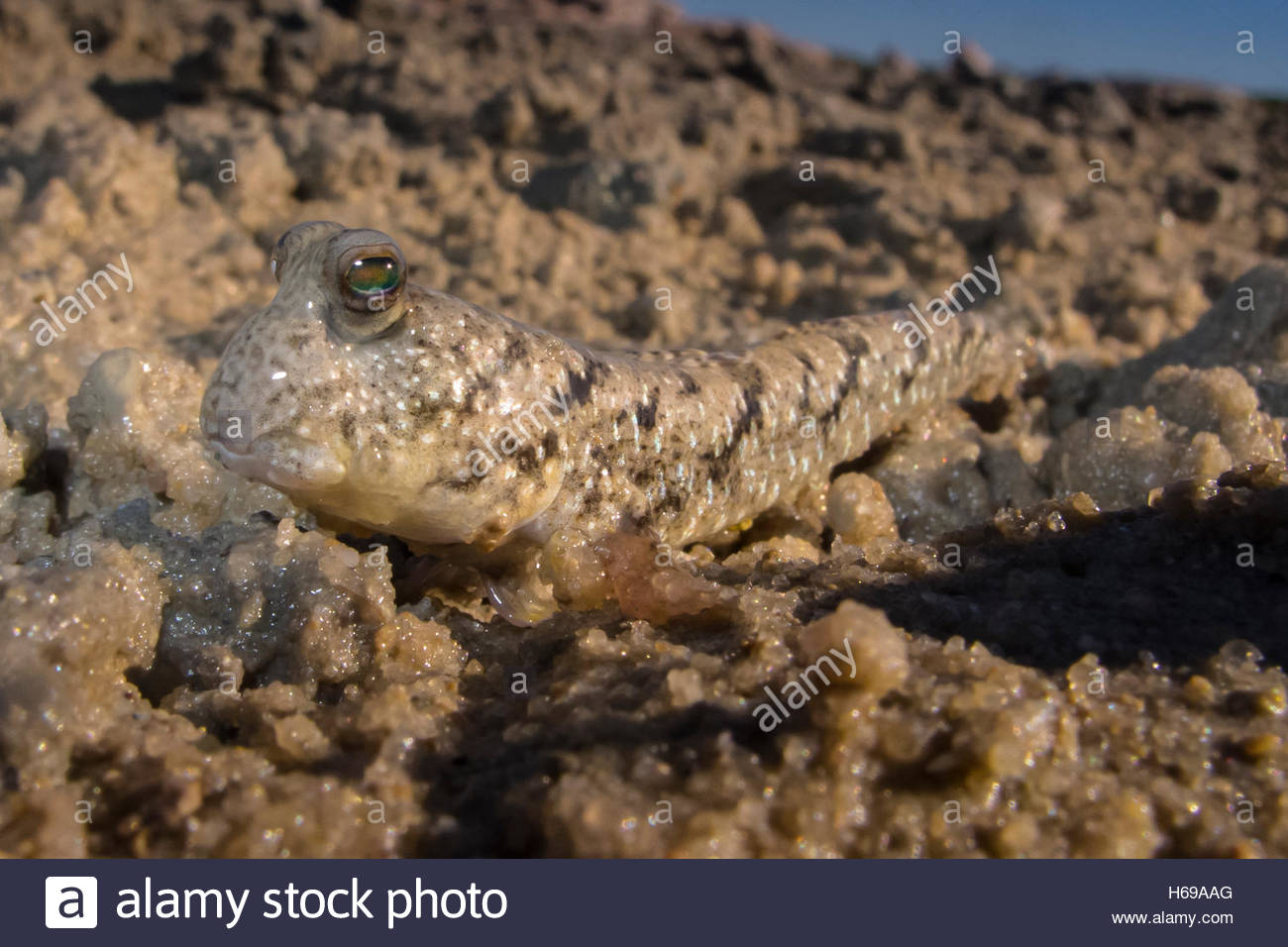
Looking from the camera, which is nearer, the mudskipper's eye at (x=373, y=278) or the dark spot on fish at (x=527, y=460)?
the mudskipper's eye at (x=373, y=278)

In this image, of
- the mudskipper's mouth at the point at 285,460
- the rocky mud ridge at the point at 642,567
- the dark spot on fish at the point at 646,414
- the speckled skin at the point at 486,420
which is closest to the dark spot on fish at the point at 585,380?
the speckled skin at the point at 486,420

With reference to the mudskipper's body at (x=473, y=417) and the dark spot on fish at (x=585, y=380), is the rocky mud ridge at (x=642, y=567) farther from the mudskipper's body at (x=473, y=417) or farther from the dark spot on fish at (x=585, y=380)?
the dark spot on fish at (x=585, y=380)

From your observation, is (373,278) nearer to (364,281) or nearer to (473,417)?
(364,281)

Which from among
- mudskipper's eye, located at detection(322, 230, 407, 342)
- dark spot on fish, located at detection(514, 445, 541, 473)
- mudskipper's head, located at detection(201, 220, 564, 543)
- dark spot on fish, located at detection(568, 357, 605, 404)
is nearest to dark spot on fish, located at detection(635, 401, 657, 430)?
dark spot on fish, located at detection(568, 357, 605, 404)

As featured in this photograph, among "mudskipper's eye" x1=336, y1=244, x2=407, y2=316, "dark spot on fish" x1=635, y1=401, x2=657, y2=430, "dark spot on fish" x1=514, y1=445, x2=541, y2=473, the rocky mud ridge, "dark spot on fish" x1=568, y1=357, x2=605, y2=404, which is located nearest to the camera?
the rocky mud ridge

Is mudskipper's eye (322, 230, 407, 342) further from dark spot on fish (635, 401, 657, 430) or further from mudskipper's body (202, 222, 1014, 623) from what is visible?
dark spot on fish (635, 401, 657, 430)
